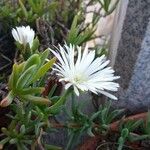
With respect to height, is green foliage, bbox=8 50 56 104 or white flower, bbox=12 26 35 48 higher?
white flower, bbox=12 26 35 48

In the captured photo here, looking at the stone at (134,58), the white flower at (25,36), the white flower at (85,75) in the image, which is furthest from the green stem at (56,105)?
the stone at (134,58)

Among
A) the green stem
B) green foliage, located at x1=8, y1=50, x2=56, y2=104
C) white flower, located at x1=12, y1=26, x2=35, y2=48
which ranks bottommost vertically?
the green stem

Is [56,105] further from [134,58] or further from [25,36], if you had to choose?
[134,58]

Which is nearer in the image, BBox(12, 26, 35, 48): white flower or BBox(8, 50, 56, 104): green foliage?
BBox(8, 50, 56, 104): green foliage

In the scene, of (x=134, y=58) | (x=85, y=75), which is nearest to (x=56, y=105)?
(x=85, y=75)

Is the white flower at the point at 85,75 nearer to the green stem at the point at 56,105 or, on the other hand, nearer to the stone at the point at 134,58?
the green stem at the point at 56,105

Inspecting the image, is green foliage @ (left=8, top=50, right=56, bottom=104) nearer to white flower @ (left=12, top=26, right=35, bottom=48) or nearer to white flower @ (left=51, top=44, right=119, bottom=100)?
white flower @ (left=51, top=44, right=119, bottom=100)

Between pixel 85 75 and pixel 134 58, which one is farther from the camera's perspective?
pixel 134 58

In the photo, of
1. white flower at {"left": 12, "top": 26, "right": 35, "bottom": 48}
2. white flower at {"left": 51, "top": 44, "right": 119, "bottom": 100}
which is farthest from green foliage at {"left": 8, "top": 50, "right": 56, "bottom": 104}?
white flower at {"left": 12, "top": 26, "right": 35, "bottom": 48}

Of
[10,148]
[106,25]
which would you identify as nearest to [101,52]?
[10,148]

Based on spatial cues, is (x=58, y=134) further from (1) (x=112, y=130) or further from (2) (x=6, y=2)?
(2) (x=6, y=2)

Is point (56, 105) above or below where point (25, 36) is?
below
